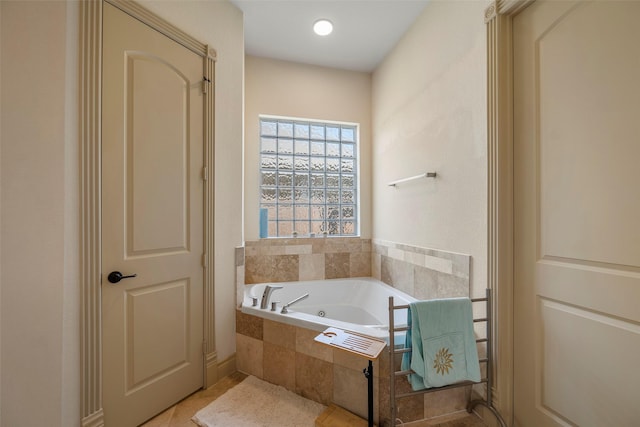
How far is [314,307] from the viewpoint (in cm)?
263

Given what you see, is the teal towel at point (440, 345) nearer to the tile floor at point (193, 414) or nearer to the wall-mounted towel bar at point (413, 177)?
the tile floor at point (193, 414)

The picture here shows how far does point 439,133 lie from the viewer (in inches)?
73.4

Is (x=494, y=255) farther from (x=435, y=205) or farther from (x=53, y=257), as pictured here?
(x=53, y=257)

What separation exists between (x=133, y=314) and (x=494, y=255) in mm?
1957

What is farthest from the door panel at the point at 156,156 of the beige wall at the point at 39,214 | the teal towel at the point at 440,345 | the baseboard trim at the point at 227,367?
the teal towel at the point at 440,345

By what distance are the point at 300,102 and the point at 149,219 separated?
1.86m

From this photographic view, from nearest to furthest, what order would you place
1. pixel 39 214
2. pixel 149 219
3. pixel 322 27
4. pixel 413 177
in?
pixel 39 214, pixel 149 219, pixel 413 177, pixel 322 27

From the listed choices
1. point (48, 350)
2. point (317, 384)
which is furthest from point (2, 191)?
point (317, 384)

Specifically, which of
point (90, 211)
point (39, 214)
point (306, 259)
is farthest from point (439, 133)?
point (39, 214)

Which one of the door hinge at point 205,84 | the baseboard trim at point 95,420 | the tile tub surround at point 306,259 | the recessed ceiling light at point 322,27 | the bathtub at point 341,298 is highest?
the recessed ceiling light at point 322,27

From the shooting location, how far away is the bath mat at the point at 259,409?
1.50m

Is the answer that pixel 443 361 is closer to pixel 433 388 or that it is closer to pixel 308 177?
pixel 433 388

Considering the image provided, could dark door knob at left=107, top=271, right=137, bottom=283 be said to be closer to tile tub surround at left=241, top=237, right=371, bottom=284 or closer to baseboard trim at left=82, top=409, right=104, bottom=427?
baseboard trim at left=82, top=409, right=104, bottom=427

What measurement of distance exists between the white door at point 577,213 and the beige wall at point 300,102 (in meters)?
1.64
